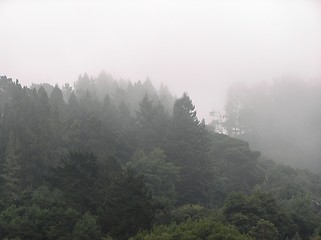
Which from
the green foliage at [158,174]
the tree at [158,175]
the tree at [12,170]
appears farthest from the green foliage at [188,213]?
the tree at [12,170]

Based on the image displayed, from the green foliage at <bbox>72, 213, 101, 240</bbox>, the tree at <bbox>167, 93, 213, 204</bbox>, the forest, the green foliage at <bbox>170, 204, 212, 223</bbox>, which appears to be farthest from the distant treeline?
the green foliage at <bbox>72, 213, 101, 240</bbox>

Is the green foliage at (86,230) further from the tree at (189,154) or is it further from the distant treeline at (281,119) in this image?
the distant treeline at (281,119)

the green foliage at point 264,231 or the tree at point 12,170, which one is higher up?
the tree at point 12,170

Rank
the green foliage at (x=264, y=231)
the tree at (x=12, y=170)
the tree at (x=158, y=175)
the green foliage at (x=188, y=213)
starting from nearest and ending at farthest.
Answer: the green foliage at (x=264, y=231) → the green foliage at (x=188, y=213) → the tree at (x=12, y=170) → the tree at (x=158, y=175)

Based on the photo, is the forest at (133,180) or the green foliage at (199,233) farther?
the forest at (133,180)

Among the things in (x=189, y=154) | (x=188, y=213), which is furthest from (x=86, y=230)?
(x=189, y=154)

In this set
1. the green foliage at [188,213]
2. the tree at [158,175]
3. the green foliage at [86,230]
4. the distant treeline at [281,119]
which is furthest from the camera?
the distant treeline at [281,119]

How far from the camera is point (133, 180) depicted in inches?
1606

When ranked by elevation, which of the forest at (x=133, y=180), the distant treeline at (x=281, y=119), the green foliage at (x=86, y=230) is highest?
the distant treeline at (x=281, y=119)

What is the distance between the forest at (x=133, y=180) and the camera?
1522 inches

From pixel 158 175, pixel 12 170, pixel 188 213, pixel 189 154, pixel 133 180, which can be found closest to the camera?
pixel 133 180

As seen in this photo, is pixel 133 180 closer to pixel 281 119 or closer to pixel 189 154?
pixel 189 154

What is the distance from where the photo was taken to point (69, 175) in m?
44.6

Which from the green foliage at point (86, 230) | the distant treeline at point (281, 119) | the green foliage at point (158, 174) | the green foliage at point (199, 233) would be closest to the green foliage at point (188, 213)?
the green foliage at point (158, 174)
